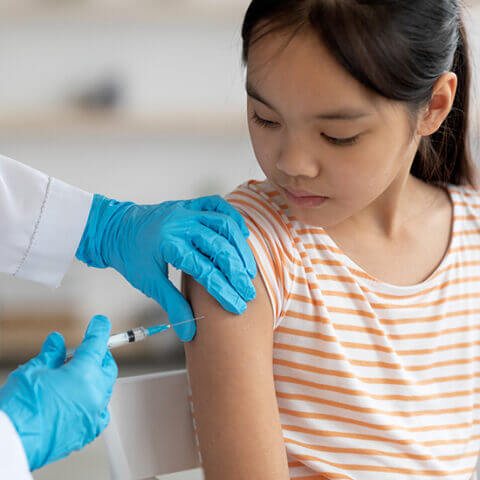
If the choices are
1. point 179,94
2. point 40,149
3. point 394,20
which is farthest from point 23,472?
point 179,94

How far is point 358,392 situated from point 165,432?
380 mm

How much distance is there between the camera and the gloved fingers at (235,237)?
1.00 metres

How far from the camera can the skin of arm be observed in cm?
93

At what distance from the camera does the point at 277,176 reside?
1009 mm

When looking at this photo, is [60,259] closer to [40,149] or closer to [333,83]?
[333,83]

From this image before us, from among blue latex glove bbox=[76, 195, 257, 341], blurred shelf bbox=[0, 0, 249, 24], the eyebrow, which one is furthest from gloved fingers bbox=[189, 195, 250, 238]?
blurred shelf bbox=[0, 0, 249, 24]

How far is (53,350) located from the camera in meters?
0.96

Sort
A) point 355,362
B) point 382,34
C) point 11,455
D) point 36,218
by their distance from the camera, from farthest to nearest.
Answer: point 36,218 → point 355,362 → point 382,34 → point 11,455

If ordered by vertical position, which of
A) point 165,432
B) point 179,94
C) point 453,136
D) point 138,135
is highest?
point 179,94

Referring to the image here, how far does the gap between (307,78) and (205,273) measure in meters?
0.35

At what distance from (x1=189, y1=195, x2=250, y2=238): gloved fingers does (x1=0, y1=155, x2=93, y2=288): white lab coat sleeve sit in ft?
0.82

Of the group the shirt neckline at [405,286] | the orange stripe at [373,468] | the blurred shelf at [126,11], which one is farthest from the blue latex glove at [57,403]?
the blurred shelf at [126,11]

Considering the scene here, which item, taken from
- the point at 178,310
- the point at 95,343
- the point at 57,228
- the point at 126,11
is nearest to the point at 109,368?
the point at 95,343

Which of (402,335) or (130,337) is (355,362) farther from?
(130,337)
